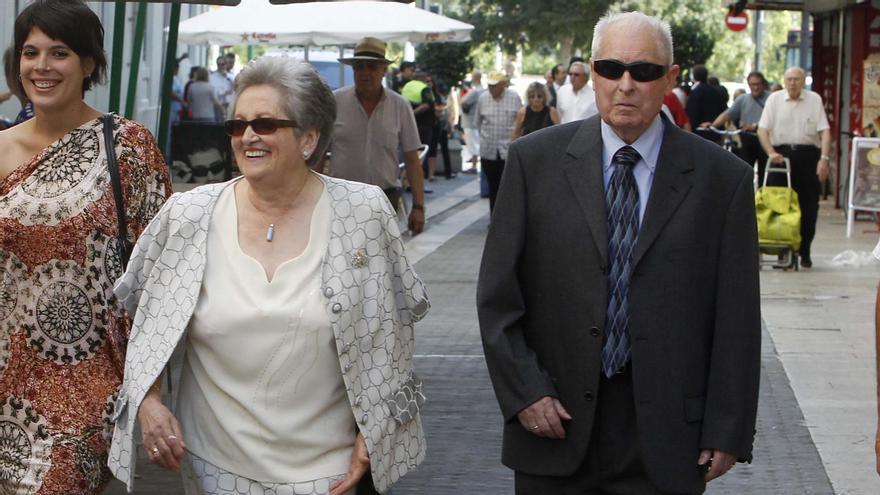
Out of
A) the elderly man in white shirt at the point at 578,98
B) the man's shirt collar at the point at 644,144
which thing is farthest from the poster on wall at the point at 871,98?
the man's shirt collar at the point at 644,144

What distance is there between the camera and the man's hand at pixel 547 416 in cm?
390

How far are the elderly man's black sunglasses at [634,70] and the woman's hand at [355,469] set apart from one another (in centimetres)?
107

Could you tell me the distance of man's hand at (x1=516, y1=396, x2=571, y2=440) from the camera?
3904mm

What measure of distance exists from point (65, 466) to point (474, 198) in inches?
875

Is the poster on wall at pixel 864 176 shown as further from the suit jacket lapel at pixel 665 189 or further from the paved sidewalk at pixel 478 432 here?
the suit jacket lapel at pixel 665 189

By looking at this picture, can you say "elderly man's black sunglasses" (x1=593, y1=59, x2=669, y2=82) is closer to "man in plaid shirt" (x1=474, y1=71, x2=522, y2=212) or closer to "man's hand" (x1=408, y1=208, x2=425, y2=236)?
"man's hand" (x1=408, y1=208, x2=425, y2=236)

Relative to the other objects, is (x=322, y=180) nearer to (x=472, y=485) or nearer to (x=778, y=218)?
(x=472, y=485)

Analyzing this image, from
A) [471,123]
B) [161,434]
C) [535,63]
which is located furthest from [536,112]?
[535,63]

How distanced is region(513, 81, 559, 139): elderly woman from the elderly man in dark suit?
15.7 meters

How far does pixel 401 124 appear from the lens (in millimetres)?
10312

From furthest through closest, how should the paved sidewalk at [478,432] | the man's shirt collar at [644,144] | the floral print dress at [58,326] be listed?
the paved sidewalk at [478,432] < the floral print dress at [58,326] < the man's shirt collar at [644,144]

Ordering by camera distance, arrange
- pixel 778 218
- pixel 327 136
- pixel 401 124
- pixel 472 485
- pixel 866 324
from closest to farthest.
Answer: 1. pixel 327 136
2. pixel 472 485
3. pixel 401 124
4. pixel 866 324
5. pixel 778 218

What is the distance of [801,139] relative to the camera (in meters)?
16.2

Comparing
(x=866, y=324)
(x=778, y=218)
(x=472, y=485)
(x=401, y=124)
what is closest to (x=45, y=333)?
(x=472, y=485)
